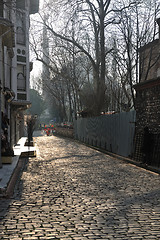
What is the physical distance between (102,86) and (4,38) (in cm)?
1140

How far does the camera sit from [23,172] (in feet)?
36.2

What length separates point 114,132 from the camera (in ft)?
61.1

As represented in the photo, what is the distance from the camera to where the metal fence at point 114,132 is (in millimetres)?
15484

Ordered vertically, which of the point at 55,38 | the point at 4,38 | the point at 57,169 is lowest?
the point at 57,169

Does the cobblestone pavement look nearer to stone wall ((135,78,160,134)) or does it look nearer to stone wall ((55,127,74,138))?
stone wall ((135,78,160,134))

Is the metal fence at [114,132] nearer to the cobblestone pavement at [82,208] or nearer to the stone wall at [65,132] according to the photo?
the cobblestone pavement at [82,208]

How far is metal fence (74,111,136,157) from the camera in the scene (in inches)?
610

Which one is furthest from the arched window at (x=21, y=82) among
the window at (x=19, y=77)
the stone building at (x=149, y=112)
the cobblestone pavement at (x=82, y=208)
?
the cobblestone pavement at (x=82, y=208)

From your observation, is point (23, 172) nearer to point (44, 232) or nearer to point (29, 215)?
point (29, 215)

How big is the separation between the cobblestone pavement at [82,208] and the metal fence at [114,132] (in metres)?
5.50

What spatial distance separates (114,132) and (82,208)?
12.8 meters

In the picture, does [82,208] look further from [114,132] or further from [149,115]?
[114,132]

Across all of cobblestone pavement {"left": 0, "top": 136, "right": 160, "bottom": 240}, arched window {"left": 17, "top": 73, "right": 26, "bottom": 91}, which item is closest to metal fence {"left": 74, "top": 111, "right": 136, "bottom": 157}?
cobblestone pavement {"left": 0, "top": 136, "right": 160, "bottom": 240}

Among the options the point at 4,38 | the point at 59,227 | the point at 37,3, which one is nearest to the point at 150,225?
the point at 59,227
